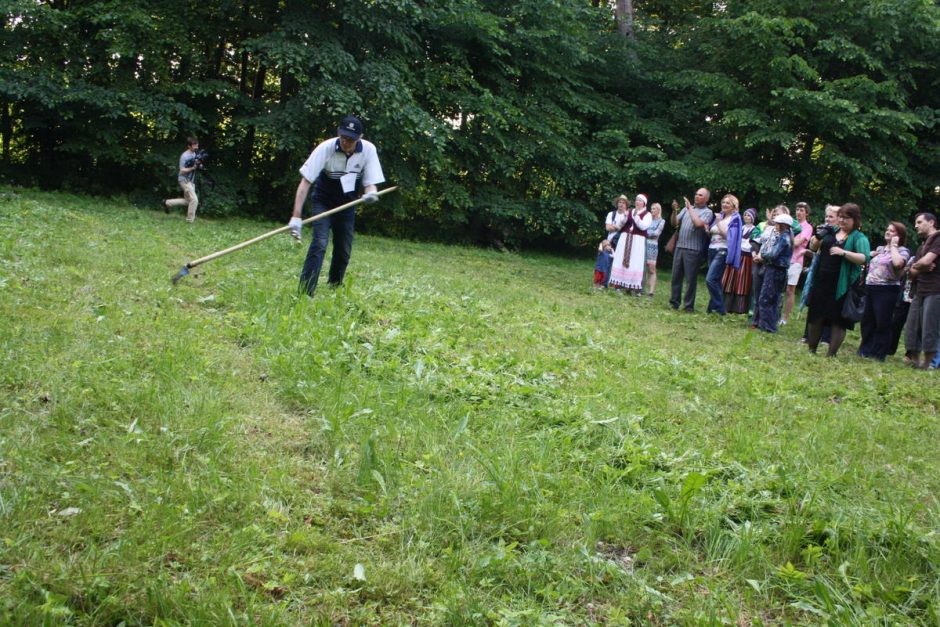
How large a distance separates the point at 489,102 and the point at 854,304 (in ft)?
48.5

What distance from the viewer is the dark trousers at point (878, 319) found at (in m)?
10.1

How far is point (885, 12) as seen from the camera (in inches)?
861

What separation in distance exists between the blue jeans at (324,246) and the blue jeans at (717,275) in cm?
713

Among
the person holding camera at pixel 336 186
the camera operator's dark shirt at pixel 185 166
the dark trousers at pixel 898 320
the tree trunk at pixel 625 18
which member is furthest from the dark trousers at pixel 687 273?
the tree trunk at pixel 625 18

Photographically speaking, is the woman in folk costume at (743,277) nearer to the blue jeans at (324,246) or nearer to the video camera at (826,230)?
the video camera at (826,230)

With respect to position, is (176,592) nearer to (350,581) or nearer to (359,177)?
(350,581)

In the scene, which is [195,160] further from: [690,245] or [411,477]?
[411,477]

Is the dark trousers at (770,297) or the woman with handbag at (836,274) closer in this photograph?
the woman with handbag at (836,274)

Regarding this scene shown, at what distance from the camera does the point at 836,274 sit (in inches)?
368

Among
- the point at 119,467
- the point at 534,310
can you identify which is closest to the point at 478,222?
the point at 534,310

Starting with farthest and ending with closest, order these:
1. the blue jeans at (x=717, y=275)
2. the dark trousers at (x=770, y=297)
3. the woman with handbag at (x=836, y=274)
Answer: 1. the blue jeans at (x=717, y=275)
2. the dark trousers at (x=770, y=297)
3. the woman with handbag at (x=836, y=274)

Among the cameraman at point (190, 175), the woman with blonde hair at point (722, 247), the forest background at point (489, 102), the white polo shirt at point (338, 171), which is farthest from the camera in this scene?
the forest background at point (489, 102)

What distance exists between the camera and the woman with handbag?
930cm

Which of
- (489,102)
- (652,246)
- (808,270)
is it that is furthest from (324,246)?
(489,102)
